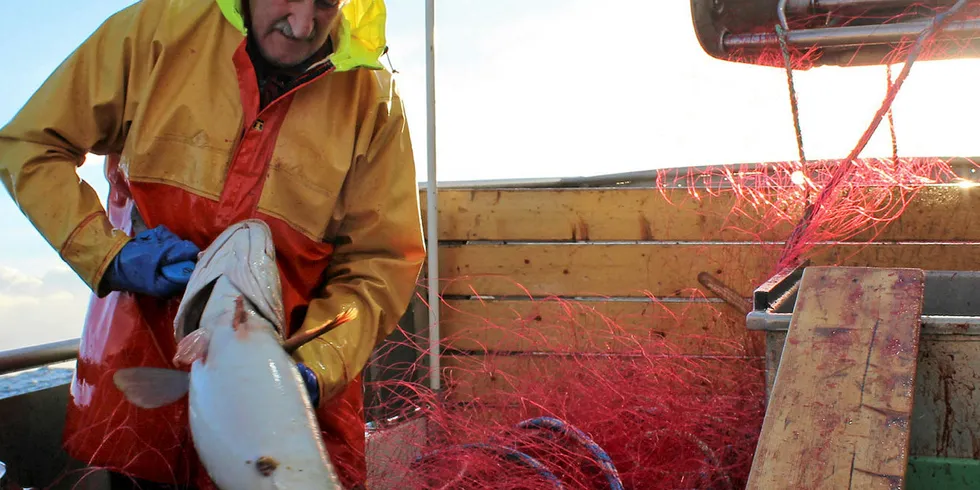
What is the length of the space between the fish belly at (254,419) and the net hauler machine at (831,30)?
2678 mm

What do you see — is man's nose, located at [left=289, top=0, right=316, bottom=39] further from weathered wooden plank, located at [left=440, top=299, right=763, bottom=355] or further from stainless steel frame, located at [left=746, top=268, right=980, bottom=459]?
weathered wooden plank, located at [left=440, top=299, right=763, bottom=355]

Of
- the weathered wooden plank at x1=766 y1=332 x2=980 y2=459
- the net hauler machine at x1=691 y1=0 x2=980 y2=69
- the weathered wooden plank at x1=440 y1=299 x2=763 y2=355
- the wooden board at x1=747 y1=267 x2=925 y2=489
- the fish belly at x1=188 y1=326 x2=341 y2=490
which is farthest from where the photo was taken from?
the weathered wooden plank at x1=440 y1=299 x2=763 y2=355

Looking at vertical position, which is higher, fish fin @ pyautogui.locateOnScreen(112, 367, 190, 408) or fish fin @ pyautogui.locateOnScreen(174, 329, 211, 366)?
fish fin @ pyautogui.locateOnScreen(174, 329, 211, 366)

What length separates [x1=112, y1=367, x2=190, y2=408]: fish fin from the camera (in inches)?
72.0

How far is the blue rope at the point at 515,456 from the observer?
231 cm

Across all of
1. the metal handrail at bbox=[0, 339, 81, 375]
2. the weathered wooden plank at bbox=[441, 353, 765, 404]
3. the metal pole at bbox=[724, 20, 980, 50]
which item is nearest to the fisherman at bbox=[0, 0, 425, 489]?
the metal handrail at bbox=[0, 339, 81, 375]

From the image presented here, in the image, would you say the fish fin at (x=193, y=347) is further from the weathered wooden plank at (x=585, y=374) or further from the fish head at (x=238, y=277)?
the weathered wooden plank at (x=585, y=374)

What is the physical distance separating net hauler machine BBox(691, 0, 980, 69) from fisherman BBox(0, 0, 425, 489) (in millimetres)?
2089

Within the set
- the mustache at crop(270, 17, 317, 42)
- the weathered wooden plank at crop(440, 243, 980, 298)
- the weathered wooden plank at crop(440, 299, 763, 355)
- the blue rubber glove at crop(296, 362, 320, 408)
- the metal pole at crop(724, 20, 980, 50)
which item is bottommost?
the weathered wooden plank at crop(440, 299, 763, 355)

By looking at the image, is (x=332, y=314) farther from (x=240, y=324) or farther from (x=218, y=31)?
(x=218, y=31)

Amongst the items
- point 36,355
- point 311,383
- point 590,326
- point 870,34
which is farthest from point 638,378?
point 36,355

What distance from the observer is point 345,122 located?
2.35 metres

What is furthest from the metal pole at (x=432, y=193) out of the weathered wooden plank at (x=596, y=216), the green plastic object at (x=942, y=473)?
the green plastic object at (x=942, y=473)

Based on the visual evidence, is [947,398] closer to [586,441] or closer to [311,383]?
[586,441]
